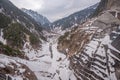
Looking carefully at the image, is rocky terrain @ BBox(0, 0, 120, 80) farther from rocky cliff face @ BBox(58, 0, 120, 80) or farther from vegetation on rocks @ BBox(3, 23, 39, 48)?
vegetation on rocks @ BBox(3, 23, 39, 48)

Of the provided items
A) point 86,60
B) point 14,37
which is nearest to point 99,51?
point 86,60

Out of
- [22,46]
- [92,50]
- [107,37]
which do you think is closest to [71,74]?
[92,50]

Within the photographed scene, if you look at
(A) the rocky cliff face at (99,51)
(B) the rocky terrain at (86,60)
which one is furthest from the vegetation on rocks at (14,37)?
(A) the rocky cliff face at (99,51)

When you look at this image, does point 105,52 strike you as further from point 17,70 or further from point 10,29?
point 10,29

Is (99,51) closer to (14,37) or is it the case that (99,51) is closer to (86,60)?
(86,60)

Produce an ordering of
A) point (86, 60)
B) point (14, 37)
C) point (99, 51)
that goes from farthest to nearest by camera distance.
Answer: point (14, 37) → point (86, 60) → point (99, 51)

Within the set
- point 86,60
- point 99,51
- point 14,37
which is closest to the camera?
point 99,51

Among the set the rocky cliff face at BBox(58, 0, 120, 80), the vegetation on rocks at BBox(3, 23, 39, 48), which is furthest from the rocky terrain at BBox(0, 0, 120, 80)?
the vegetation on rocks at BBox(3, 23, 39, 48)

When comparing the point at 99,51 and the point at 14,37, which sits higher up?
the point at 14,37

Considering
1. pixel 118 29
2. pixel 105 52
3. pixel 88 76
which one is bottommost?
pixel 88 76

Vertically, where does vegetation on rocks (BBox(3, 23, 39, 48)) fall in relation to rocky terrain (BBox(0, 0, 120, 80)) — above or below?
above

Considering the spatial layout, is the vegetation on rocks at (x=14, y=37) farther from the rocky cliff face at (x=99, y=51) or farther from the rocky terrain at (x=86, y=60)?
the rocky cliff face at (x=99, y=51)
